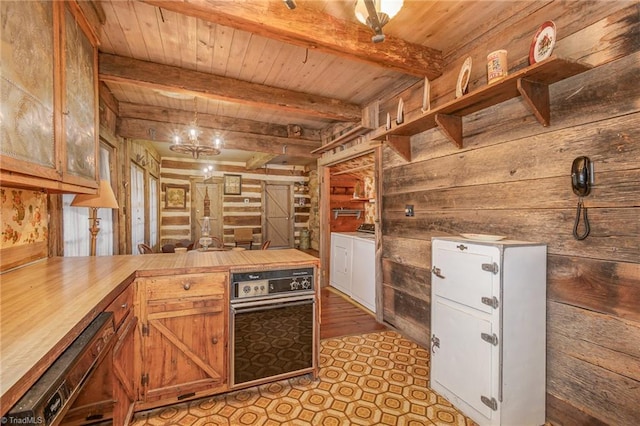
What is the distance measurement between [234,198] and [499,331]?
305 inches

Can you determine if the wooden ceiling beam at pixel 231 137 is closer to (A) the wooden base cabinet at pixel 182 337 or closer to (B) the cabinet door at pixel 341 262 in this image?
(B) the cabinet door at pixel 341 262

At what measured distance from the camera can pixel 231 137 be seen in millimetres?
4742

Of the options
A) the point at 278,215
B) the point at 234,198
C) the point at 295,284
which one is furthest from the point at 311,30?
the point at 278,215

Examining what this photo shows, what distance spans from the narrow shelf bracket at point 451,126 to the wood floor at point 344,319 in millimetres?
2141

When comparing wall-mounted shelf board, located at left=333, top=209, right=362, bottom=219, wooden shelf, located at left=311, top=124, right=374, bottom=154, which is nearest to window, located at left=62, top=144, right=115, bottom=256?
wooden shelf, located at left=311, top=124, right=374, bottom=154

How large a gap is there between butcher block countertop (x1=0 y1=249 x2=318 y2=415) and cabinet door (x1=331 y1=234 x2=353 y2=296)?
203 centimetres

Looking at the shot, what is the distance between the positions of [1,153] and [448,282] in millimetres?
2386

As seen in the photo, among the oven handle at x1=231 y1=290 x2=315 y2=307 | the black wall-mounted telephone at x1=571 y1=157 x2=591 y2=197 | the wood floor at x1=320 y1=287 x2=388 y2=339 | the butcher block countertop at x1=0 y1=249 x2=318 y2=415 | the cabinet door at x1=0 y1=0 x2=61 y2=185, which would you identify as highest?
the cabinet door at x1=0 y1=0 x2=61 y2=185

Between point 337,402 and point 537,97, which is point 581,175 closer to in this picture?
point 537,97

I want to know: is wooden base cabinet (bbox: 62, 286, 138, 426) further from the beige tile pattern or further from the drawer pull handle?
the drawer pull handle

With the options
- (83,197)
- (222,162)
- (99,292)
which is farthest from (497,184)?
(222,162)

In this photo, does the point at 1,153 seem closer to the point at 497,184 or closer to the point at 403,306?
the point at 497,184

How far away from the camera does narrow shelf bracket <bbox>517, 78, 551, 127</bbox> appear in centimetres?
168

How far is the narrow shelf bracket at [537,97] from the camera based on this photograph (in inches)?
66.2
